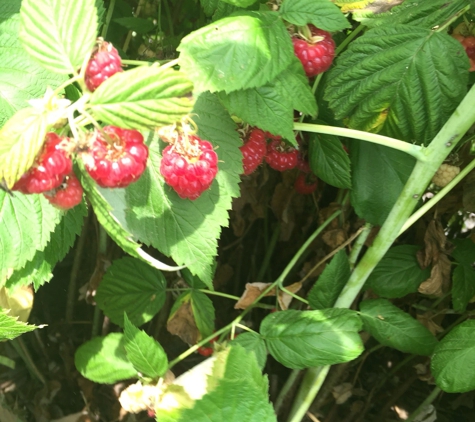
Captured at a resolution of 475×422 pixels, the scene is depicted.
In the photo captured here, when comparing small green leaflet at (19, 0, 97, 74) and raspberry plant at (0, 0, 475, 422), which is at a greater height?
small green leaflet at (19, 0, 97, 74)

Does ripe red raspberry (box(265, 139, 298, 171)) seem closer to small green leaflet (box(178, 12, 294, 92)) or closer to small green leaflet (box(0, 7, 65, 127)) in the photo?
small green leaflet (box(178, 12, 294, 92))

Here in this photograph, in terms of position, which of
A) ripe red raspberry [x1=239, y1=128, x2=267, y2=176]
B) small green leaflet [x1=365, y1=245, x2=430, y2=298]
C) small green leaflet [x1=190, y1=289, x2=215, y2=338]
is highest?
ripe red raspberry [x1=239, y1=128, x2=267, y2=176]

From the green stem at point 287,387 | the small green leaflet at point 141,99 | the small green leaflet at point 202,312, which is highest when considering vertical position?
the small green leaflet at point 141,99

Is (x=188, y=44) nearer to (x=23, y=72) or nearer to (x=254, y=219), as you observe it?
(x=23, y=72)

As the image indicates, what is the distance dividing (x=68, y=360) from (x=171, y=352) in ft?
0.97

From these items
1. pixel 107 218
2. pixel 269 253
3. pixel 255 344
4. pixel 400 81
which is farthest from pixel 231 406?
pixel 269 253

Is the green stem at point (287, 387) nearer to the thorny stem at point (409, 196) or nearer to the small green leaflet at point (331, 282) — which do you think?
the thorny stem at point (409, 196)

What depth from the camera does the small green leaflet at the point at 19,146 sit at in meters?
0.43

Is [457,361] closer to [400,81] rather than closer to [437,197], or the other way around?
[437,197]

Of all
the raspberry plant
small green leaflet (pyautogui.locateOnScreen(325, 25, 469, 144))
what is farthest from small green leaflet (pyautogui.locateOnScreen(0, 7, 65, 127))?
small green leaflet (pyautogui.locateOnScreen(325, 25, 469, 144))

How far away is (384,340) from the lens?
881 millimetres

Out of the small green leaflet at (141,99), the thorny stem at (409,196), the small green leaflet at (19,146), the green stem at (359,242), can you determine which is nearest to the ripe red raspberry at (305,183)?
the green stem at (359,242)

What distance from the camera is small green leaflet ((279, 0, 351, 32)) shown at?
2.13 feet

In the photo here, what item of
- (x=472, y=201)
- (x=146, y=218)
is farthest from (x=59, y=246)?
(x=472, y=201)
